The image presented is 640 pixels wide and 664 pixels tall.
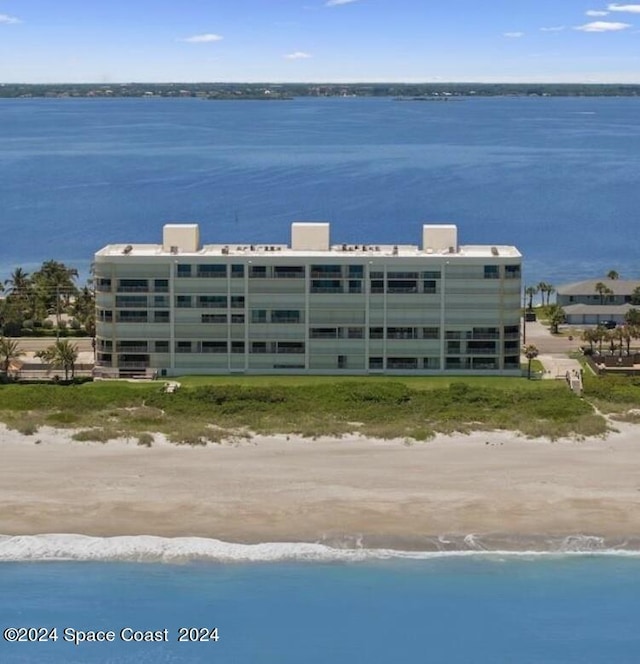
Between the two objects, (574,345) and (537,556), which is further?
(574,345)

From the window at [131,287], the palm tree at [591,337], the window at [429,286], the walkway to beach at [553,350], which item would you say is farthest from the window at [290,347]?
the palm tree at [591,337]

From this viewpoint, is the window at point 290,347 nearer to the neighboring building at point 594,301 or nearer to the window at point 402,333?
the window at point 402,333

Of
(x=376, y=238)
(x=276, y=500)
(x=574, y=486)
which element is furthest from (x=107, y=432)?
(x=376, y=238)

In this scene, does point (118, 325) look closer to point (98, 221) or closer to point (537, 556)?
point (537, 556)

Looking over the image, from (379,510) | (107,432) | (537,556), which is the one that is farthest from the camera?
(107,432)

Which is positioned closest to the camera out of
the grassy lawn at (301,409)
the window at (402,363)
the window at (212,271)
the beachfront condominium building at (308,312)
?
the grassy lawn at (301,409)

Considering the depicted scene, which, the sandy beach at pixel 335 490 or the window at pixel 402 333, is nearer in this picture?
the sandy beach at pixel 335 490

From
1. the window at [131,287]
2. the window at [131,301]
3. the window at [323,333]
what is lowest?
the window at [323,333]

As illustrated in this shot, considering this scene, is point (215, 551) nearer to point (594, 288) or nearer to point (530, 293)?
point (530, 293)
